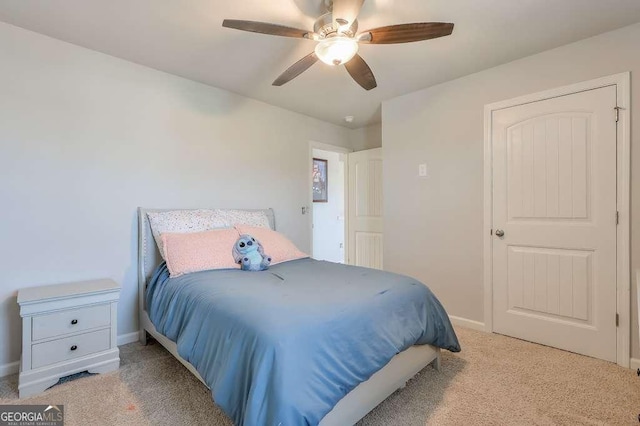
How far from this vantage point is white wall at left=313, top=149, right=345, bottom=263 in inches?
202

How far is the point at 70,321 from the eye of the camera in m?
1.89

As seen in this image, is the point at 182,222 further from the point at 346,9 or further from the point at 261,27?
the point at 346,9

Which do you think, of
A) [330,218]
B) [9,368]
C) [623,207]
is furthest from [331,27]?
[330,218]

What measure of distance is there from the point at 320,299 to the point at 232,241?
115cm

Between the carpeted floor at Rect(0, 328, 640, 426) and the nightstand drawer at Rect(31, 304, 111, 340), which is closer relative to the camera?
the carpeted floor at Rect(0, 328, 640, 426)

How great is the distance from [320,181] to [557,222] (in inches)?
138

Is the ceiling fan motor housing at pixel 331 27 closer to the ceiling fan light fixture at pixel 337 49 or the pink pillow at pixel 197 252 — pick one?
the ceiling fan light fixture at pixel 337 49

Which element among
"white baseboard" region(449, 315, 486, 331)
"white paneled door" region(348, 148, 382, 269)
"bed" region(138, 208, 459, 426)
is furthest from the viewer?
"white paneled door" region(348, 148, 382, 269)

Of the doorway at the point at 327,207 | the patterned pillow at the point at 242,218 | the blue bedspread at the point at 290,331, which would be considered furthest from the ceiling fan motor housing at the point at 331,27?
the doorway at the point at 327,207

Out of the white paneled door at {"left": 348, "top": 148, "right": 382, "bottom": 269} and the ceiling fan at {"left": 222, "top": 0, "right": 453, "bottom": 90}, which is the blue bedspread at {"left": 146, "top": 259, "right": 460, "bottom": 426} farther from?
the white paneled door at {"left": 348, "top": 148, "right": 382, "bottom": 269}

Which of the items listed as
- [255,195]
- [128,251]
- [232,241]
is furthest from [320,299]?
[255,195]

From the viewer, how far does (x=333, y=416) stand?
129 cm

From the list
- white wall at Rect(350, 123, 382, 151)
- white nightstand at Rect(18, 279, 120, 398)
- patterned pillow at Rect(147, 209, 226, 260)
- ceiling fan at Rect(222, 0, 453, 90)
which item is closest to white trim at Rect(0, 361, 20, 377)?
white nightstand at Rect(18, 279, 120, 398)

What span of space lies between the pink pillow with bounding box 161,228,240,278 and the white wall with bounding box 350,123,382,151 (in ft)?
8.82
